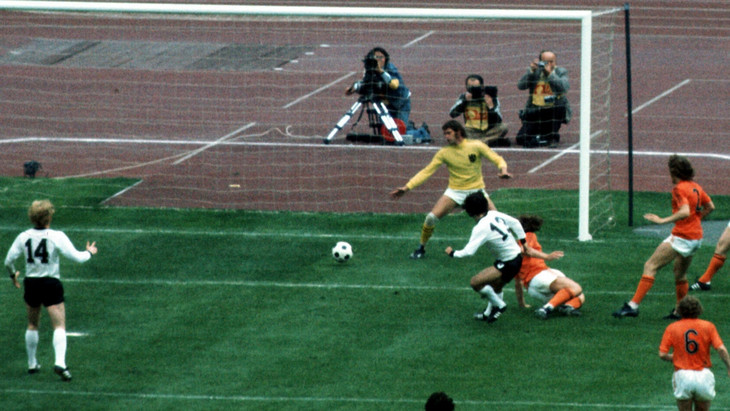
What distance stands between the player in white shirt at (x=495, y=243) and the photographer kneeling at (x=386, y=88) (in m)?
9.28

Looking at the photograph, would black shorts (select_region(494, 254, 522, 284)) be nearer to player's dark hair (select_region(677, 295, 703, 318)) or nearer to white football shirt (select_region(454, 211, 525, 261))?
white football shirt (select_region(454, 211, 525, 261))

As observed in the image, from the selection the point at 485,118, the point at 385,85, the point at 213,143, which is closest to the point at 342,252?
the point at 485,118

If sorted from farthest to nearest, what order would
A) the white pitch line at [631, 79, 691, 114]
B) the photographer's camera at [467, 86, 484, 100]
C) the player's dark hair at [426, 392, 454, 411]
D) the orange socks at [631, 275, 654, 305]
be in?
the white pitch line at [631, 79, 691, 114] < the photographer's camera at [467, 86, 484, 100] < the orange socks at [631, 275, 654, 305] < the player's dark hair at [426, 392, 454, 411]

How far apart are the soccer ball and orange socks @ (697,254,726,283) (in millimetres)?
4647

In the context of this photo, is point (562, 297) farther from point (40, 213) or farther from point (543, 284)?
point (40, 213)

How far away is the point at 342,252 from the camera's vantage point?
1647cm

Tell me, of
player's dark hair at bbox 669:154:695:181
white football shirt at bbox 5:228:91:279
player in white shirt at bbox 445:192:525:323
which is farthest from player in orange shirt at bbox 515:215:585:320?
white football shirt at bbox 5:228:91:279

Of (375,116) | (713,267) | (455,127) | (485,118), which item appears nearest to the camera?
(713,267)

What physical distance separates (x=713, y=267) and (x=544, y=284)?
250 cm

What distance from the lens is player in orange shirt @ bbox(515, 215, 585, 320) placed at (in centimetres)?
1392

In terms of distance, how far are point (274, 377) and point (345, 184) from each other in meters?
9.65

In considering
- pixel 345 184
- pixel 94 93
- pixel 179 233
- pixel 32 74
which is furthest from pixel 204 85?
pixel 179 233

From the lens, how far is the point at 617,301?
14.8 m

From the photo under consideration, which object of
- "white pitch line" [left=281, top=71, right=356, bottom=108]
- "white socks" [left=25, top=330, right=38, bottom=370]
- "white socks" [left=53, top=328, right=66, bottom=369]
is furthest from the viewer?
"white pitch line" [left=281, top=71, right=356, bottom=108]
